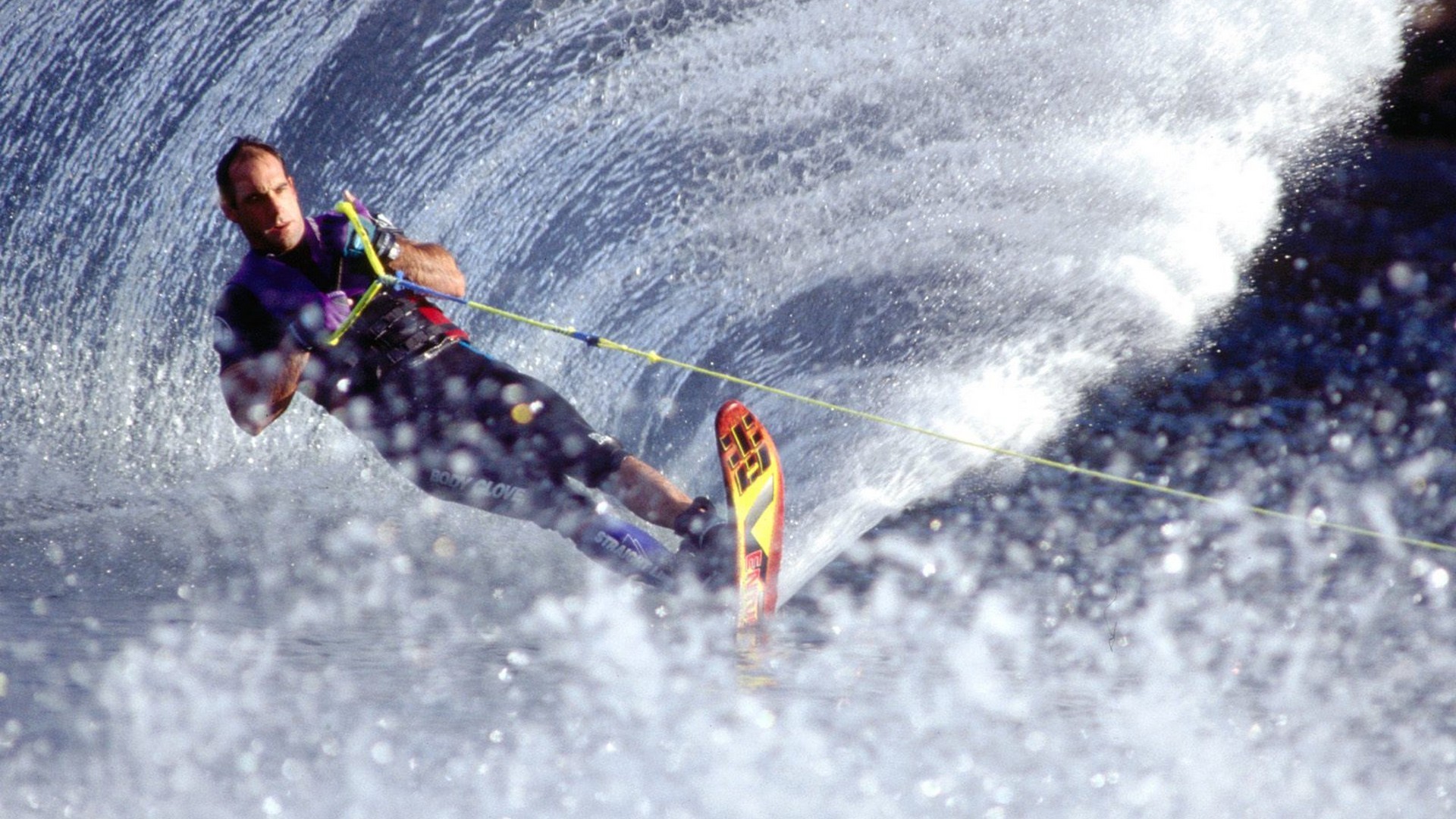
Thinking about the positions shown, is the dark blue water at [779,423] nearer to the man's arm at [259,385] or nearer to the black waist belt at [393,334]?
the man's arm at [259,385]

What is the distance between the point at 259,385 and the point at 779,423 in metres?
1.93

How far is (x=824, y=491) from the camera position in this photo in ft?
12.2

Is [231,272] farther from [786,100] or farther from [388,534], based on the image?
[786,100]

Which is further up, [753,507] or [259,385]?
[259,385]

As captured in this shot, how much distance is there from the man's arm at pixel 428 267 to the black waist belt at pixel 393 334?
0.07 meters

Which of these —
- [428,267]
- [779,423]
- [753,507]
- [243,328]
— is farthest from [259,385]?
[779,423]

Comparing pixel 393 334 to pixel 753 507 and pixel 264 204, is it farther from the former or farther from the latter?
pixel 753 507

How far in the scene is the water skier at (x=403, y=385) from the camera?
257cm

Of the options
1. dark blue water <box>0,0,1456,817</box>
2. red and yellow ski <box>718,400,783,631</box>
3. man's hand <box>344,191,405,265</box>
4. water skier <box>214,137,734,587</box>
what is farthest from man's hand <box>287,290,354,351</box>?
red and yellow ski <box>718,400,783,631</box>

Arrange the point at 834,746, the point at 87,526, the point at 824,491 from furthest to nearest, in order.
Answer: the point at 824,491 < the point at 87,526 < the point at 834,746

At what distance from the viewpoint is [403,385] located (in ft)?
8.75

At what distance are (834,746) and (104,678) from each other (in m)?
1.18

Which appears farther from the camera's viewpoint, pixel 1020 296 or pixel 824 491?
pixel 1020 296

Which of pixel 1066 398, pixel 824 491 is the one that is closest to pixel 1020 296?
pixel 1066 398
